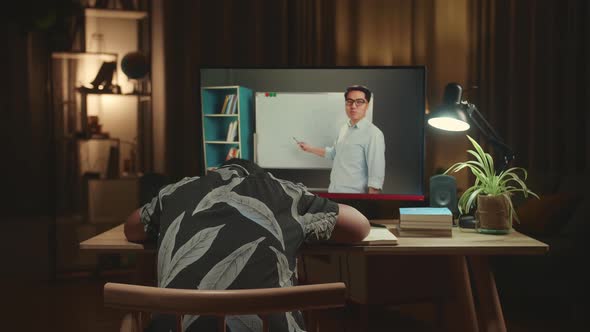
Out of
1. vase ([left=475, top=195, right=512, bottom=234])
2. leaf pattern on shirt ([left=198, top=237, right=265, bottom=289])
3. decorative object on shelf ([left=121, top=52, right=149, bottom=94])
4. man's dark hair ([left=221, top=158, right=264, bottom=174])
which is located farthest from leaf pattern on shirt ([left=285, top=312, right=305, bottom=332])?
decorative object on shelf ([left=121, top=52, right=149, bottom=94])

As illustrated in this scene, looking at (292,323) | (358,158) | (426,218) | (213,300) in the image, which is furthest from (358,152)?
(213,300)

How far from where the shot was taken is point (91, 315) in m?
3.51

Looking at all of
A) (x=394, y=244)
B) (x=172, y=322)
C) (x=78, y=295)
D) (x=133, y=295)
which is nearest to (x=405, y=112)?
(x=394, y=244)

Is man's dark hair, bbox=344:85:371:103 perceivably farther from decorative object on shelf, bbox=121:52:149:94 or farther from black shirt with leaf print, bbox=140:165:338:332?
decorative object on shelf, bbox=121:52:149:94

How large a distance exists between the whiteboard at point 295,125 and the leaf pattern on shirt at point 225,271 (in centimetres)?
100

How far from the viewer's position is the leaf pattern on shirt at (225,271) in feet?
4.13

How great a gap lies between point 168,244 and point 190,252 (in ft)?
0.26

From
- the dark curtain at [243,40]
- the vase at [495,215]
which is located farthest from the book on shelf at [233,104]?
the dark curtain at [243,40]

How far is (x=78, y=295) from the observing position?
13.1 feet

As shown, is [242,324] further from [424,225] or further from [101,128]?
[101,128]

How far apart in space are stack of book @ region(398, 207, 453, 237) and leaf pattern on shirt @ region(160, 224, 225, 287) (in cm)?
76

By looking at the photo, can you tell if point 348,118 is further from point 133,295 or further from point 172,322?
point 133,295

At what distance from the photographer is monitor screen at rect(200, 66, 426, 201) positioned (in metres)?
2.22

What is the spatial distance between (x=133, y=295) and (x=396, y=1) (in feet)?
13.9
